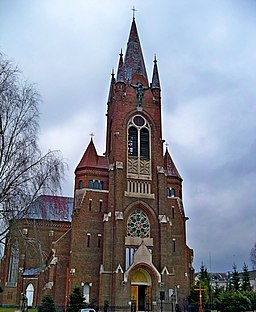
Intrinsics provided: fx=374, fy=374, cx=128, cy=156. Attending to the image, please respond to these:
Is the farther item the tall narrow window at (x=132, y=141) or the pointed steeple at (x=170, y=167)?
the pointed steeple at (x=170, y=167)

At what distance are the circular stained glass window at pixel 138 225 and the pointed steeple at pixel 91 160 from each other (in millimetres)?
7872

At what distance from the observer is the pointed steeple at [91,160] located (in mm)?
48263

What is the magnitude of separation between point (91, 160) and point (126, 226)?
10.2 m

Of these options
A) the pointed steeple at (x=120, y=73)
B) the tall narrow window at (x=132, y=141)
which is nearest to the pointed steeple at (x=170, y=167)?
the tall narrow window at (x=132, y=141)

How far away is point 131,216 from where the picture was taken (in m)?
45.2

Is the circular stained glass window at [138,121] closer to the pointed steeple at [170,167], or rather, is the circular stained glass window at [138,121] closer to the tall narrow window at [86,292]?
the pointed steeple at [170,167]

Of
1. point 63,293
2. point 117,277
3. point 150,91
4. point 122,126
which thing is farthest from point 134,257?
point 150,91

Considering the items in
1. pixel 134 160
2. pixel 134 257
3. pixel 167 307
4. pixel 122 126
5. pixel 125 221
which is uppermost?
pixel 122 126

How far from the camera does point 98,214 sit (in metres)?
45.6

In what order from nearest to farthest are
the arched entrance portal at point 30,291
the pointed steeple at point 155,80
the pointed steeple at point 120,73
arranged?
the arched entrance portal at point 30,291 < the pointed steeple at point 120,73 < the pointed steeple at point 155,80

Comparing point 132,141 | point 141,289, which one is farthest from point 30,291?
point 132,141

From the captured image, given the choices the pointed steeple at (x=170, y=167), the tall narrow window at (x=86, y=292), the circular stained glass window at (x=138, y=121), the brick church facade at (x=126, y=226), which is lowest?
the tall narrow window at (x=86, y=292)

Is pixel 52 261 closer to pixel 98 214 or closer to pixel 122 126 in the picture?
pixel 98 214

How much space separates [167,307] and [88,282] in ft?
30.3
